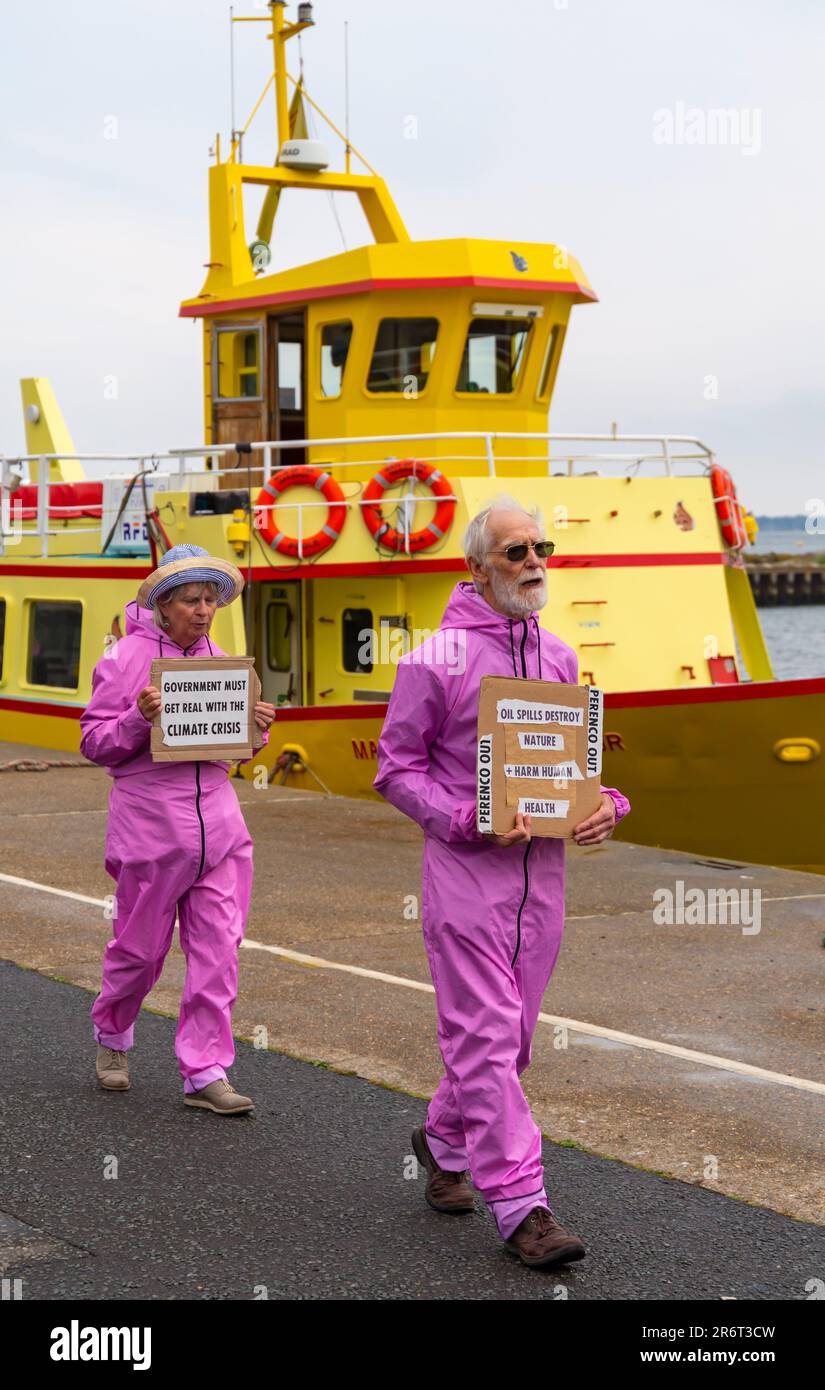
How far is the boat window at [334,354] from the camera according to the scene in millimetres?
15680

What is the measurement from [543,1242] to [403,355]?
476 inches

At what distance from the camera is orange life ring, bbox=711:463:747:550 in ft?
47.8

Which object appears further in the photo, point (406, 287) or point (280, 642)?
point (280, 642)

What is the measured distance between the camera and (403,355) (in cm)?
1562

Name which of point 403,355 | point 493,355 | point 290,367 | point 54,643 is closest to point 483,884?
point 403,355

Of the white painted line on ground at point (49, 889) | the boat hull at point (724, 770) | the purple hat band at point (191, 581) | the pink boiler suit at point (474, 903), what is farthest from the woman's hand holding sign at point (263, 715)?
the boat hull at point (724, 770)

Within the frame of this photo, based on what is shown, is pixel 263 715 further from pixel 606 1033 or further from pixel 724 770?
pixel 724 770

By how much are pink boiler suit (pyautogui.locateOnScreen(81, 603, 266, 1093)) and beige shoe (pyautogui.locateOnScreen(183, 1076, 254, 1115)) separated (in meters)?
0.03

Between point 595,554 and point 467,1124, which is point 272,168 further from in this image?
point 467,1124

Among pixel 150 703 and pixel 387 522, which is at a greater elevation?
pixel 387 522

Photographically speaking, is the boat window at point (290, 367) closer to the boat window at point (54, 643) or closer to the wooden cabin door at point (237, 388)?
the wooden cabin door at point (237, 388)
